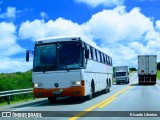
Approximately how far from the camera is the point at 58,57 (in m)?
19.8

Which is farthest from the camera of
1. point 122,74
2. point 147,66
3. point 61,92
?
point 122,74

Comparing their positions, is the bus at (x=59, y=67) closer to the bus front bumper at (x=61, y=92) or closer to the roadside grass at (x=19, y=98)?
the bus front bumper at (x=61, y=92)

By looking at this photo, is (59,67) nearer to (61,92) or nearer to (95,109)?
(61,92)

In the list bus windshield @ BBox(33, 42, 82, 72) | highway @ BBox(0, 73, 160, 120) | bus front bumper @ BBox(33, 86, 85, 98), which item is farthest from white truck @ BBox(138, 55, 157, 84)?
bus front bumper @ BBox(33, 86, 85, 98)

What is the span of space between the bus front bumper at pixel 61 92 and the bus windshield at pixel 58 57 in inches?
40.1

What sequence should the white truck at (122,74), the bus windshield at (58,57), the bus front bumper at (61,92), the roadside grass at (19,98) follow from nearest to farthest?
the bus front bumper at (61,92) < the bus windshield at (58,57) < the roadside grass at (19,98) < the white truck at (122,74)

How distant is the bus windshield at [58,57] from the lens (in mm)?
19812

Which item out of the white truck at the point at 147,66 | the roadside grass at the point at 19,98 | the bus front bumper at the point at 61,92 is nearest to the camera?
the bus front bumper at the point at 61,92

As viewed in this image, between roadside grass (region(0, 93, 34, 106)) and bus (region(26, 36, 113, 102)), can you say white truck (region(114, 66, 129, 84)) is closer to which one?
roadside grass (region(0, 93, 34, 106))

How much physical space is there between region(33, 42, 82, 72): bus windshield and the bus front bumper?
1.02 meters

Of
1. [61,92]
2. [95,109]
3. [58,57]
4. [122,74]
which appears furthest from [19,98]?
[122,74]

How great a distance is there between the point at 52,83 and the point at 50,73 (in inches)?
20.3

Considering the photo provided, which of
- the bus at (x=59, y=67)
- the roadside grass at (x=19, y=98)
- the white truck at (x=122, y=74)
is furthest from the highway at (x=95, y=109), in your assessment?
the white truck at (x=122, y=74)

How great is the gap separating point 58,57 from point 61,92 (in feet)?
5.76
